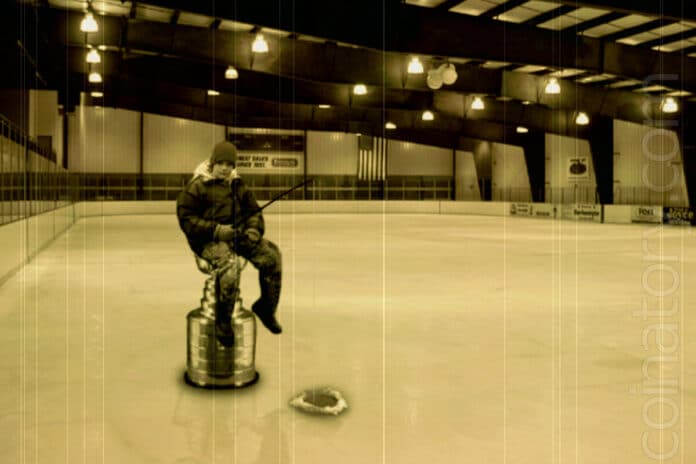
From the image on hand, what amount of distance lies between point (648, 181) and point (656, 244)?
1374cm

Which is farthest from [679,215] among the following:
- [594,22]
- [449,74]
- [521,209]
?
[449,74]

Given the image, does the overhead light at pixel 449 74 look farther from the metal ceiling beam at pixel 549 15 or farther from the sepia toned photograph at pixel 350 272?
the metal ceiling beam at pixel 549 15

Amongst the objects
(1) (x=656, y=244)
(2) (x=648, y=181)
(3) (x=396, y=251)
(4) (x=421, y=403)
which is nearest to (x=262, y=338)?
(4) (x=421, y=403)

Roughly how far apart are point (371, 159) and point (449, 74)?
2390 centimetres

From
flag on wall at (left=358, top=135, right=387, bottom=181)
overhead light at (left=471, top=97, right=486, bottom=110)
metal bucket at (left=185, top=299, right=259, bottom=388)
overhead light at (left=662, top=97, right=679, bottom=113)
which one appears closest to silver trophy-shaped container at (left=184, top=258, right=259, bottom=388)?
metal bucket at (left=185, top=299, right=259, bottom=388)

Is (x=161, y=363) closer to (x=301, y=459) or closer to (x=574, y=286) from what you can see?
(x=301, y=459)

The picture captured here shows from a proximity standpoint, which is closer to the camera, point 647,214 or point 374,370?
point 374,370

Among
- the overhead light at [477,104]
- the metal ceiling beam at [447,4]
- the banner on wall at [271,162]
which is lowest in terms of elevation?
the banner on wall at [271,162]

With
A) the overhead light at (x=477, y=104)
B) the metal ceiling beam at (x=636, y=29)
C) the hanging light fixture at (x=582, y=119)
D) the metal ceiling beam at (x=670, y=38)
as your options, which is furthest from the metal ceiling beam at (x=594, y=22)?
the hanging light fixture at (x=582, y=119)

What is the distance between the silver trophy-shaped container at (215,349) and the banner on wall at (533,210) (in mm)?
34738

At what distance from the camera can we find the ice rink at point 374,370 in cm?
434

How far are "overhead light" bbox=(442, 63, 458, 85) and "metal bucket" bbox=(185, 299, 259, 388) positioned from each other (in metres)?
16.5

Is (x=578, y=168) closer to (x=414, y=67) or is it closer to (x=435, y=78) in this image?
(x=435, y=78)

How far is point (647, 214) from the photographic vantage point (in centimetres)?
3306
